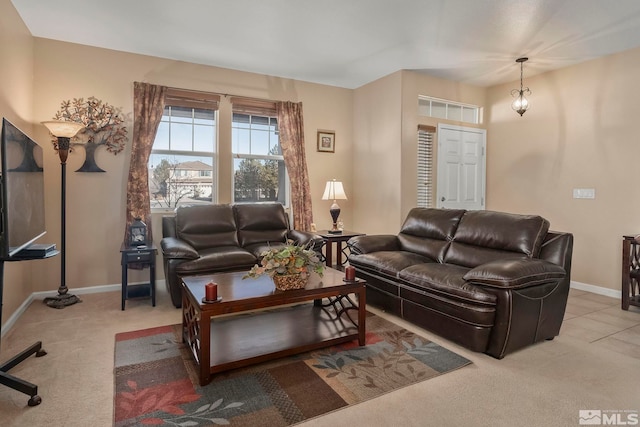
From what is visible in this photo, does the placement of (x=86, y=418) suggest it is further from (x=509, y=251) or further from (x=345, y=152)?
(x=345, y=152)

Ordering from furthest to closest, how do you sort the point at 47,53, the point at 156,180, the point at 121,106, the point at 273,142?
the point at 273,142
the point at 156,180
the point at 121,106
the point at 47,53

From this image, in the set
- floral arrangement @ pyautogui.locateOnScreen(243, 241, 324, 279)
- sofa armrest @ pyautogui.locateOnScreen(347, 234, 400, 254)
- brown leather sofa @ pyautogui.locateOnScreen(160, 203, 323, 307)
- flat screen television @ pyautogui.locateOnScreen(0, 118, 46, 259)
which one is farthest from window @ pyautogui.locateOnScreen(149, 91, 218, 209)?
floral arrangement @ pyautogui.locateOnScreen(243, 241, 324, 279)

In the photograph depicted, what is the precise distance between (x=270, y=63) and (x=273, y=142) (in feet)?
3.63

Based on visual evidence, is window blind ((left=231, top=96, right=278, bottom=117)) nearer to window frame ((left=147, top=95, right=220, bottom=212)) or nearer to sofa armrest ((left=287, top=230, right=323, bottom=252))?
window frame ((left=147, top=95, right=220, bottom=212))

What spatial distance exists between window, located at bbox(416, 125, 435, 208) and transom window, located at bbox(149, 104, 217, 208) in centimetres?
281

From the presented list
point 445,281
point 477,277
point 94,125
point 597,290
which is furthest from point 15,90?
point 597,290

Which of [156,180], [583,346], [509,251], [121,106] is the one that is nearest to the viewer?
[583,346]

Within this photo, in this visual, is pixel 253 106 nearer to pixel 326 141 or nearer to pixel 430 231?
pixel 326 141

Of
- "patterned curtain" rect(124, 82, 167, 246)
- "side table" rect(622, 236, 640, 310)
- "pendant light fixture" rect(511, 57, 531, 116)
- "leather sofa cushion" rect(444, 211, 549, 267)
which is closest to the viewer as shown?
"leather sofa cushion" rect(444, 211, 549, 267)

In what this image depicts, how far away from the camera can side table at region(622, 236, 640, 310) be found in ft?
11.9

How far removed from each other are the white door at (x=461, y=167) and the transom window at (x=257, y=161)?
230 cm

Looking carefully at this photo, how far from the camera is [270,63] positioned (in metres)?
4.61

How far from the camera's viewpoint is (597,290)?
4.34 m

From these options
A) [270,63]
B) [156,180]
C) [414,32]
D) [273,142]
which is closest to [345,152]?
[273,142]
